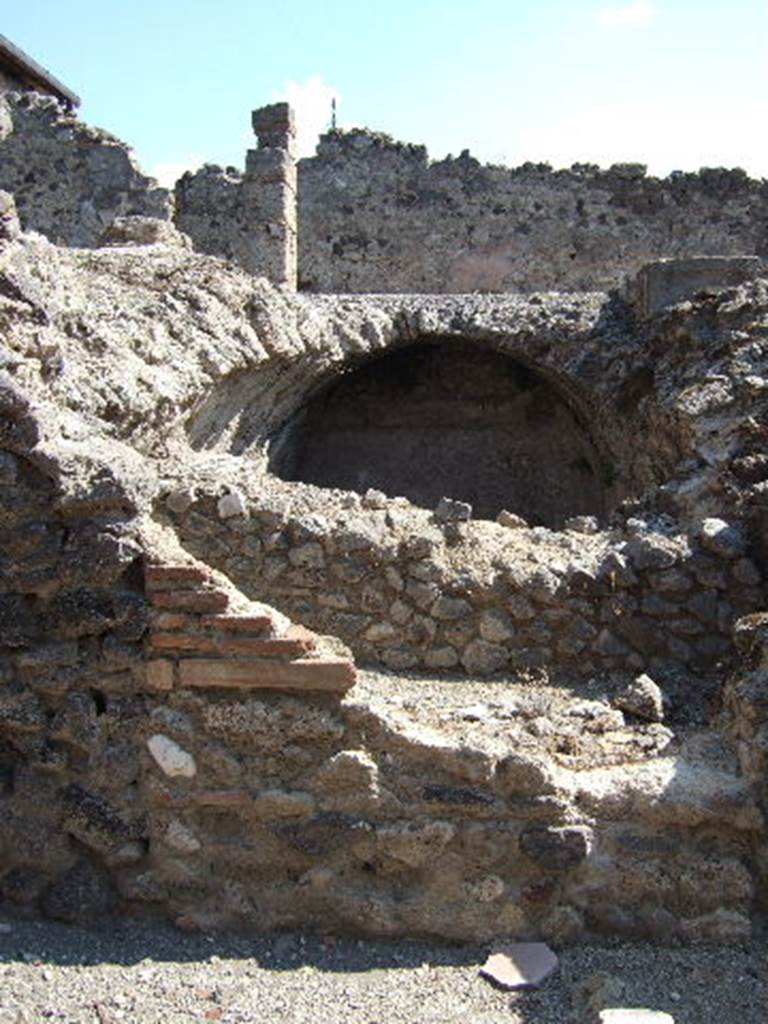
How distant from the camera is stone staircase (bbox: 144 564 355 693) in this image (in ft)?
10.6

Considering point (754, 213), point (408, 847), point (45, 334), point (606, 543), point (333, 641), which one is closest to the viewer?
point (408, 847)

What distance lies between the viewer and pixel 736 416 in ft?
18.6

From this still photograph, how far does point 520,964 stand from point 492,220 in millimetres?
10005

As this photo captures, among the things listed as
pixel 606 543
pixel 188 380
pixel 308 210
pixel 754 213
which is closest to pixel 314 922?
pixel 606 543

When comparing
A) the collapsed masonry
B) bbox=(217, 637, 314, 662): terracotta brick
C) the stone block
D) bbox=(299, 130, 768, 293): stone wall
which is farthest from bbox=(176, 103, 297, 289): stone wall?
bbox=(217, 637, 314, 662): terracotta brick

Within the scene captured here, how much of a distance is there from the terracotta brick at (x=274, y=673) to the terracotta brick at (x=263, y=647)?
28mm

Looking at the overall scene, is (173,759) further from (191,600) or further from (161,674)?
(191,600)

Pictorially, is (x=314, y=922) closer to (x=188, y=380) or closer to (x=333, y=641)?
(x=333, y=641)

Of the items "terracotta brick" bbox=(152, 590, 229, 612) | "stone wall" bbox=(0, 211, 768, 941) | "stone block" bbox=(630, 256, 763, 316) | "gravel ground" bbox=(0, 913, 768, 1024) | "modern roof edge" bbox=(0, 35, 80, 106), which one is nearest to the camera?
"gravel ground" bbox=(0, 913, 768, 1024)

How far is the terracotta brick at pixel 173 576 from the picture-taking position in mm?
3275

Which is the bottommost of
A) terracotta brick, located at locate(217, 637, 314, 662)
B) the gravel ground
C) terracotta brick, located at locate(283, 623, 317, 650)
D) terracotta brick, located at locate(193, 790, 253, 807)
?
the gravel ground

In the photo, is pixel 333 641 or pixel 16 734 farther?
pixel 333 641

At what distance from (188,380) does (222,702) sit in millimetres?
2763

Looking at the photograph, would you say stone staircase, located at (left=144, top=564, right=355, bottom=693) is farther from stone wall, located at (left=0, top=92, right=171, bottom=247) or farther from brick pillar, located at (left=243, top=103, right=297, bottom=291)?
stone wall, located at (left=0, top=92, right=171, bottom=247)
